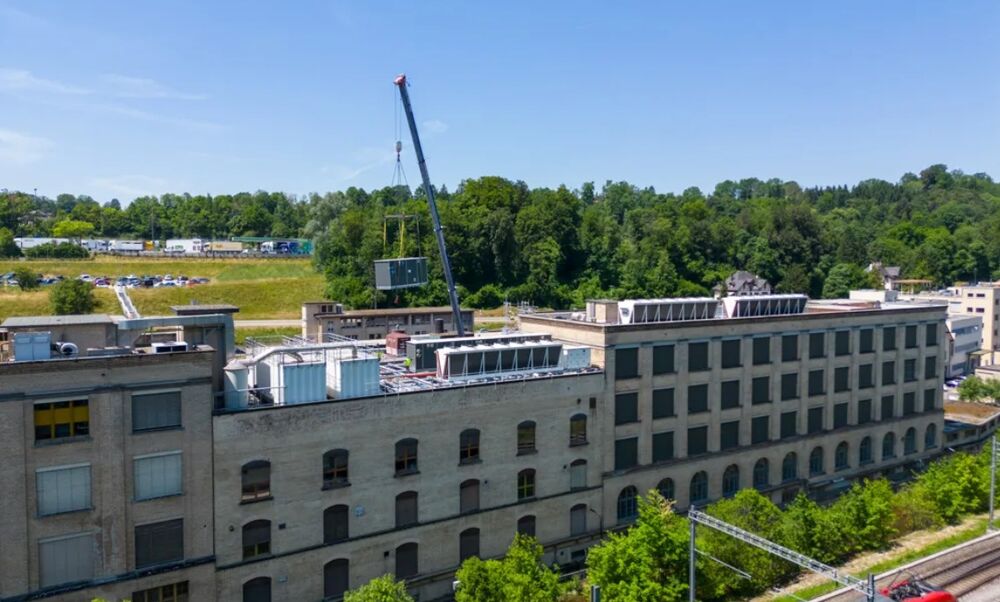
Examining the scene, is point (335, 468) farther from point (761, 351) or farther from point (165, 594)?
point (761, 351)

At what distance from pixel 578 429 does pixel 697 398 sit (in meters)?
11.5

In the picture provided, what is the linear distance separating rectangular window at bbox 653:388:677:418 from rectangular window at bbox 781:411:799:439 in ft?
40.6

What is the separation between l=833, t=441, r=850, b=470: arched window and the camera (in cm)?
6512

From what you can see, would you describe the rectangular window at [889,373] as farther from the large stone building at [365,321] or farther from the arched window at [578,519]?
the large stone building at [365,321]

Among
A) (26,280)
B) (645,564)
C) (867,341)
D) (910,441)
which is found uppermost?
(26,280)

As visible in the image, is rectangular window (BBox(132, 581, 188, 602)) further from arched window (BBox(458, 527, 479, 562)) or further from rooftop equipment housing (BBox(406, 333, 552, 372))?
rooftop equipment housing (BBox(406, 333, 552, 372))

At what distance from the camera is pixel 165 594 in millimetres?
36531

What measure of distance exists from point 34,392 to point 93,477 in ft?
15.7

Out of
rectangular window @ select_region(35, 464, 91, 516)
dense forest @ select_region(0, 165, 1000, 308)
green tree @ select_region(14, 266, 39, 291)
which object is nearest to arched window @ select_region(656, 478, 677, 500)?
rectangular window @ select_region(35, 464, 91, 516)

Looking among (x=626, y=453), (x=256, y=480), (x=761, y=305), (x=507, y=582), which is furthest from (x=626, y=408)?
(x=256, y=480)

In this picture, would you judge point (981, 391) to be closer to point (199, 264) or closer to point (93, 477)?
point (93, 477)

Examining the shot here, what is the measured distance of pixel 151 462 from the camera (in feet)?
118

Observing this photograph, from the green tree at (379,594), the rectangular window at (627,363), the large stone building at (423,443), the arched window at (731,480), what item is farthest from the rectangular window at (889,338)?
the green tree at (379,594)

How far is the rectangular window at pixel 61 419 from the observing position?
33.7 meters
